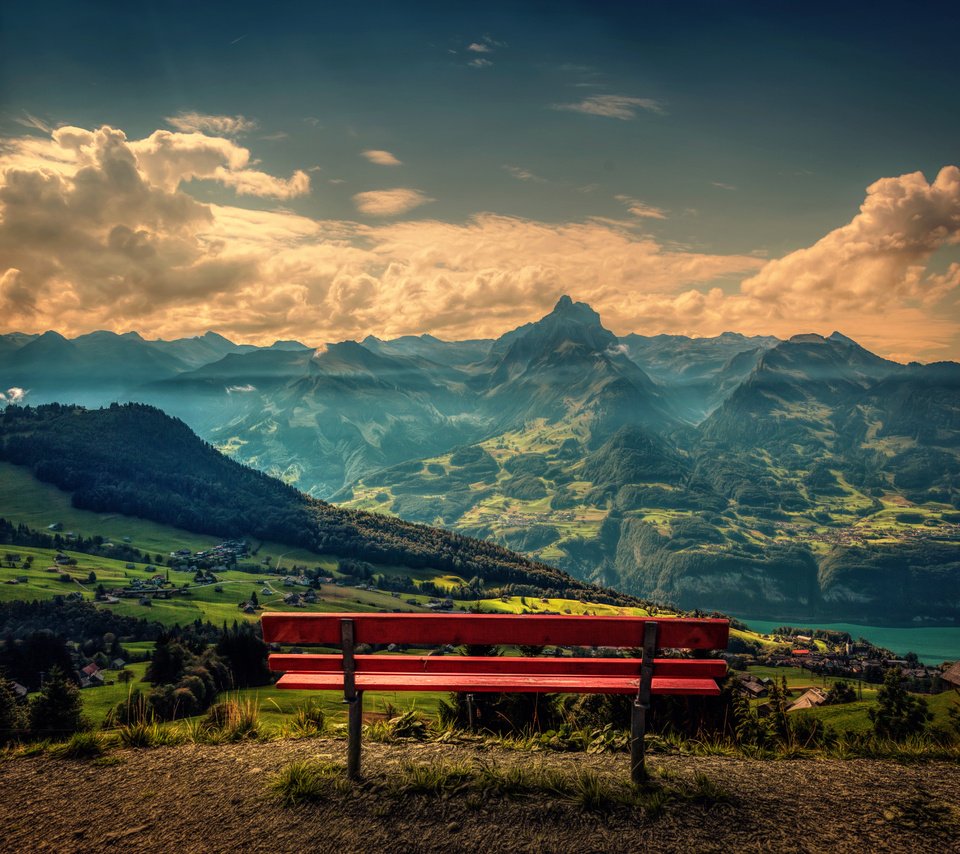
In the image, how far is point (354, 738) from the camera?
8.48 metres

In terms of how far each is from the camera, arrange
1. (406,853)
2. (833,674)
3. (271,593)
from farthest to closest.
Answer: (271,593)
(833,674)
(406,853)

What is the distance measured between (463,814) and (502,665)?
175cm

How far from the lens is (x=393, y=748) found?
947cm

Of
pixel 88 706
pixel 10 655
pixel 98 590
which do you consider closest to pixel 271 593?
pixel 98 590

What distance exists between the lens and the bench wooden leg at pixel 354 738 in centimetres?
841

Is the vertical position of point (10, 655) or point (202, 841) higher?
point (202, 841)

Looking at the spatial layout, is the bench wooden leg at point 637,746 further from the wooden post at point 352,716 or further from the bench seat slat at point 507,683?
the wooden post at point 352,716

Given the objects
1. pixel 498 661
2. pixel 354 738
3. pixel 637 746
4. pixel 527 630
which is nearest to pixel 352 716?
pixel 354 738

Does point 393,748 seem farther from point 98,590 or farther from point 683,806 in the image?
point 98,590

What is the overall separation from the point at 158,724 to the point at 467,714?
483 cm

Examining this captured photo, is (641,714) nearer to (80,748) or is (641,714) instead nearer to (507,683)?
(507,683)

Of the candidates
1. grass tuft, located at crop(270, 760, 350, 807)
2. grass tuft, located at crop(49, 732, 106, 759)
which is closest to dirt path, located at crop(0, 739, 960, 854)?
grass tuft, located at crop(270, 760, 350, 807)

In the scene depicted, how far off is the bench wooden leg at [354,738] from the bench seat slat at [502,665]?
479 mm

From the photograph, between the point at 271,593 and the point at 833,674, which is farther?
the point at 271,593
